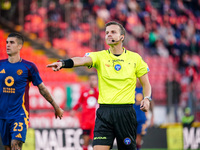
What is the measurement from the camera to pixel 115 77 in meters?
5.35

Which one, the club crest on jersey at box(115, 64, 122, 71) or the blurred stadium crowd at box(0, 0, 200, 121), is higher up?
the blurred stadium crowd at box(0, 0, 200, 121)

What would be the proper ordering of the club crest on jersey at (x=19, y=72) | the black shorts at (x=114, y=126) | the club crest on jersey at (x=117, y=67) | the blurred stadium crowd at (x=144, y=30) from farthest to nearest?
the blurred stadium crowd at (x=144, y=30) → the club crest on jersey at (x=19, y=72) → the club crest on jersey at (x=117, y=67) → the black shorts at (x=114, y=126)

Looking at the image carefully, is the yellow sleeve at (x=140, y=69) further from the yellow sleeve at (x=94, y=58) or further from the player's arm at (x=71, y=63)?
the player's arm at (x=71, y=63)

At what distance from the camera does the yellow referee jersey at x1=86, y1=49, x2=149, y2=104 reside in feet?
17.5

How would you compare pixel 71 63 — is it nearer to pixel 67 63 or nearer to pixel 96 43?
pixel 67 63

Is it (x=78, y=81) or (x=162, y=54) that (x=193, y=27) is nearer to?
(x=162, y=54)

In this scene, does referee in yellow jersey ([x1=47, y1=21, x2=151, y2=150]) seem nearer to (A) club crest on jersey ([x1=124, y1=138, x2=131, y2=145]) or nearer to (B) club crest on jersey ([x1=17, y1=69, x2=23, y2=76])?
(A) club crest on jersey ([x1=124, y1=138, x2=131, y2=145])

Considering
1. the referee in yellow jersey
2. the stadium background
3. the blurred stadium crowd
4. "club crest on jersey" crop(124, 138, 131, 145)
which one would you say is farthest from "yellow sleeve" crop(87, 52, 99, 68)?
the blurred stadium crowd

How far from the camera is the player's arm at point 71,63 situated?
4.56 m

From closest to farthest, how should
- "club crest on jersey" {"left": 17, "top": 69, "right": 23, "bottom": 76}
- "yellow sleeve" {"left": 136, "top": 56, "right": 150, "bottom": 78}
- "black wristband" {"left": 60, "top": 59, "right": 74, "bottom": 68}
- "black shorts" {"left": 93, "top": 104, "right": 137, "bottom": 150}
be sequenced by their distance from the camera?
"black wristband" {"left": 60, "top": 59, "right": 74, "bottom": 68}
"black shorts" {"left": 93, "top": 104, "right": 137, "bottom": 150}
"yellow sleeve" {"left": 136, "top": 56, "right": 150, "bottom": 78}
"club crest on jersey" {"left": 17, "top": 69, "right": 23, "bottom": 76}

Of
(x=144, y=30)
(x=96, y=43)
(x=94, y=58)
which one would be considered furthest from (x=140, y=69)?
(x=144, y=30)

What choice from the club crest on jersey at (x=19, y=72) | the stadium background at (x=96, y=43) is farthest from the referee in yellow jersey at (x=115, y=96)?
the stadium background at (x=96, y=43)

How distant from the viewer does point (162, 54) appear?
21656mm

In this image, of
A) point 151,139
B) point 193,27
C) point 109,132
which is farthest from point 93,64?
point 193,27
